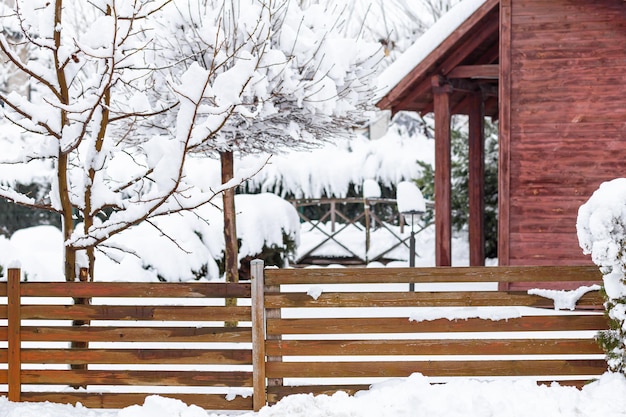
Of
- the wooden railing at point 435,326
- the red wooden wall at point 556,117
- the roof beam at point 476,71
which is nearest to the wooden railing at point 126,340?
the wooden railing at point 435,326

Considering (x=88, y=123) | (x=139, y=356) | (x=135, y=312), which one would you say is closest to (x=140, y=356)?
(x=139, y=356)

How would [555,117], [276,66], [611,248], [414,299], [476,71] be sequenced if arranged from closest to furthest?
[611,248] → [414,299] → [276,66] → [555,117] → [476,71]

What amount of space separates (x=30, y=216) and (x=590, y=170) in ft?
48.1

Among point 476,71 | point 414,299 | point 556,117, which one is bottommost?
point 414,299

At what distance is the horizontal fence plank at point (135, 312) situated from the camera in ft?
18.2

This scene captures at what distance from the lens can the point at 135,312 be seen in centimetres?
561

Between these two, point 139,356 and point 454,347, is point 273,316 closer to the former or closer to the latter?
point 139,356

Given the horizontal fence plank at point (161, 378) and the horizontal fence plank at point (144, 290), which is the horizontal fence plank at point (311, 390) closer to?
the horizontal fence plank at point (161, 378)

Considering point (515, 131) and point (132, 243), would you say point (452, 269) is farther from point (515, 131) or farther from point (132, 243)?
point (132, 243)

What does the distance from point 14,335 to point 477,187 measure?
970 cm

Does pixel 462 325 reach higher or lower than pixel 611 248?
lower

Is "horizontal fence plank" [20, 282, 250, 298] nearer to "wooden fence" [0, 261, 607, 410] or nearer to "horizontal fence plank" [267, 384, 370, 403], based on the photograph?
"wooden fence" [0, 261, 607, 410]

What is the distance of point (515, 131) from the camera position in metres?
10.1

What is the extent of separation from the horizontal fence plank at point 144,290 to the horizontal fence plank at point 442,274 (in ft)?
1.05
